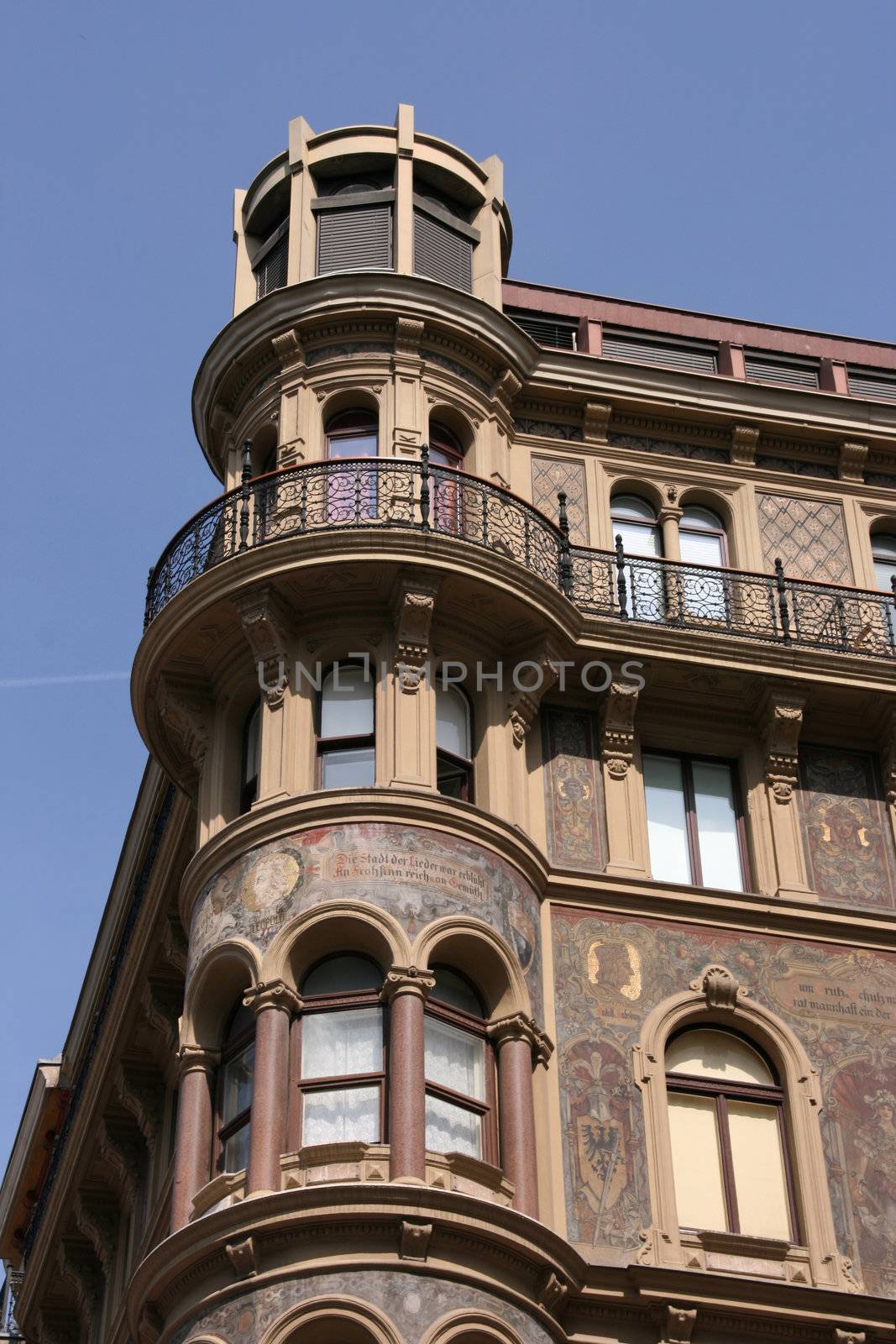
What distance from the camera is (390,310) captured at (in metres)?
31.8

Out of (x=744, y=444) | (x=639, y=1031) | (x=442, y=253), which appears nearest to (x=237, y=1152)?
(x=639, y=1031)

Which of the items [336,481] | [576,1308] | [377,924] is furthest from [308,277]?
[576,1308]

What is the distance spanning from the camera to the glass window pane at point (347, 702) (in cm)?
2850

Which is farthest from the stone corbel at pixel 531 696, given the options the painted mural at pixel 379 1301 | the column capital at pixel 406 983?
the painted mural at pixel 379 1301

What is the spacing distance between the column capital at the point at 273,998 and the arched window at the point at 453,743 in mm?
3601

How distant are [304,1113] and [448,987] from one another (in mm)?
2319

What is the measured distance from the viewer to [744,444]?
33.6 metres

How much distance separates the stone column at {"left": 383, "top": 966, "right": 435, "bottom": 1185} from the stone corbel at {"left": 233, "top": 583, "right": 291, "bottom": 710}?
4.66 meters

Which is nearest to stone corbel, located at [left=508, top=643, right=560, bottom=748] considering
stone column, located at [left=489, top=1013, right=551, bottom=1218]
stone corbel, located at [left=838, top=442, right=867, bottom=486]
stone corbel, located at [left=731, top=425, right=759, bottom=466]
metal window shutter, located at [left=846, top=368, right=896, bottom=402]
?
stone column, located at [left=489, top=1013, right=551, bottom=1218]

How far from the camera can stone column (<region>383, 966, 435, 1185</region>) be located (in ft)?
79.0

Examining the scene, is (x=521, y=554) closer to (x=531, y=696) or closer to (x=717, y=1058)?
(x=531, y=696)

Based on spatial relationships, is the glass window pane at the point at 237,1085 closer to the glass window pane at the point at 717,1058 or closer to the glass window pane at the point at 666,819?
the glass window pane at the point at 717,1058

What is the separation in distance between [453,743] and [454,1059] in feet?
14.7

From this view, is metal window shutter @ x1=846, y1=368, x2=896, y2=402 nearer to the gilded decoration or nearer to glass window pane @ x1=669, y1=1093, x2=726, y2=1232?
the gilded decoration
